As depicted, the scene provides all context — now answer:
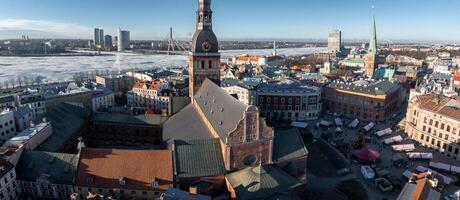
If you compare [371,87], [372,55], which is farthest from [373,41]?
[371,87]

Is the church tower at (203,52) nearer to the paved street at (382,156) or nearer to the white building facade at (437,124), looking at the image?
the paved street at (382,156)

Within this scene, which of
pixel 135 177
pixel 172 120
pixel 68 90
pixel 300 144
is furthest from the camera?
pixel 68 90

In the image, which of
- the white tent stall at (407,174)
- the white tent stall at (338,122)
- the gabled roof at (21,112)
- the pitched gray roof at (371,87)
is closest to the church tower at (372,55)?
the pitched gray roof at (371,87)

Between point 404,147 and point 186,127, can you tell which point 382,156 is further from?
point 186,127

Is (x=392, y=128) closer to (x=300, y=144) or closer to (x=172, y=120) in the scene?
(x=300, y=144)

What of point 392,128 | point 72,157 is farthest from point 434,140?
point 72,157

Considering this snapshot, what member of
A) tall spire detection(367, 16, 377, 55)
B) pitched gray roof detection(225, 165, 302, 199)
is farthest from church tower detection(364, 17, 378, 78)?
pitched gray roof detection(225, 165, 302, 199)

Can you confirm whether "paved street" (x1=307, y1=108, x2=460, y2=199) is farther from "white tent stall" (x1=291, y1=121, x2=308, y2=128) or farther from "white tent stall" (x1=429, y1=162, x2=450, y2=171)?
"white tent stall" (x1=291, y1=121, x2=308, y2=128)
